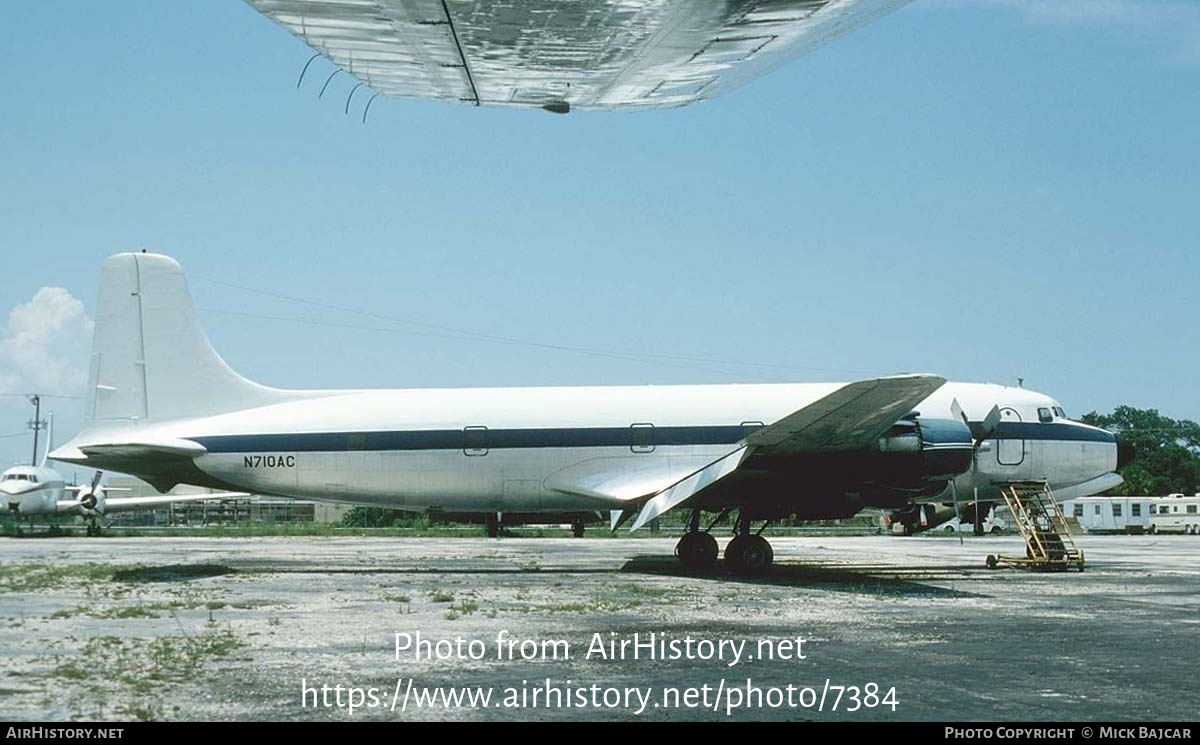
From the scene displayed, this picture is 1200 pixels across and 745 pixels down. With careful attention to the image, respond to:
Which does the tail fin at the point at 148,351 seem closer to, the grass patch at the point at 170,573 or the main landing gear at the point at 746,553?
the grass patch at the point at 170,573

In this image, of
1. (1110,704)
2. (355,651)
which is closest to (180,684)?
(355,651)

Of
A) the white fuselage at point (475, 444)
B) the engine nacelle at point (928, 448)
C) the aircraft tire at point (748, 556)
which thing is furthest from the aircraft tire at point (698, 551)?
the engine nacelle at point (928, 448)

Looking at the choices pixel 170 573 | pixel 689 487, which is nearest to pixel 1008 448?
pixel 689 487

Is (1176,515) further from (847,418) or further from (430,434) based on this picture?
(430,434)

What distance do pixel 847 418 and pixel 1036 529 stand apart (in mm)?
7713

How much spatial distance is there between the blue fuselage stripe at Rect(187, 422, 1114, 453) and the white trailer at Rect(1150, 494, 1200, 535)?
176 ft

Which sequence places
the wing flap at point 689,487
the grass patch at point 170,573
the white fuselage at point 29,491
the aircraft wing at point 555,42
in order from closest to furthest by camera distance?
1. the aircraft wing at point 555,42
2. the wing flap at point 689,487
3. the grass patch at point 170,573
4. the white fuselage at point 29,491

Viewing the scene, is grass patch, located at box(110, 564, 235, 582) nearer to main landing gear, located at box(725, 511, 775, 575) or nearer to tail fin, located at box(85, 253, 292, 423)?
tail fin, located at box(85, 253, 292, 423)

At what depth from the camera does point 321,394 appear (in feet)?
78.1

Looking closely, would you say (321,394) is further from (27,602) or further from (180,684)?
(180,684)

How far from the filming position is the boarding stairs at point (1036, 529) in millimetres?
23266

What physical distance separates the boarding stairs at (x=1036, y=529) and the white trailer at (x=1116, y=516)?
43.5 m

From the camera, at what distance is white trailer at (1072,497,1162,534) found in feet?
209

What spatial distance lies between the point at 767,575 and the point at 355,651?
38.2 ft
